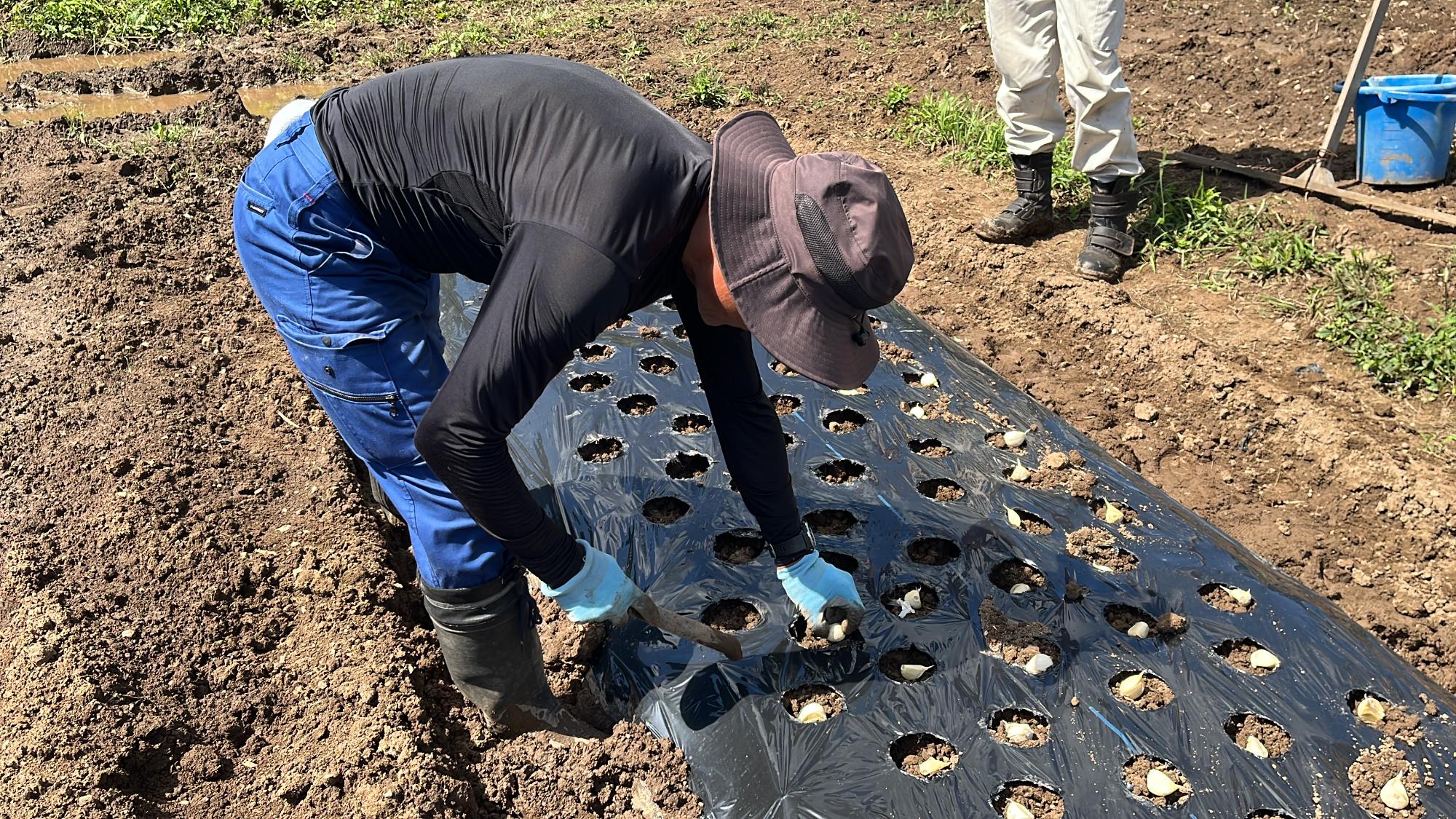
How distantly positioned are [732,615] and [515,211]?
126cm

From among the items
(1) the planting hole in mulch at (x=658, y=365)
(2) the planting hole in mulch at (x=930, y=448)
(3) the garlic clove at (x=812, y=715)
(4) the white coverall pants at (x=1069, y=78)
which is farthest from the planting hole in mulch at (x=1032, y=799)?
(4) the white coverall pants at (x=1069, y=78)

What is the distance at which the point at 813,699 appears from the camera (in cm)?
222

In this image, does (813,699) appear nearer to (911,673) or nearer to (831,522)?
(911,673)

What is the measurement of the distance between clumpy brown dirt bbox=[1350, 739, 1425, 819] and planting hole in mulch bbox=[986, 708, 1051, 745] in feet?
1.91

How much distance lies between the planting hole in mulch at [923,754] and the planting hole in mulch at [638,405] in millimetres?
1321

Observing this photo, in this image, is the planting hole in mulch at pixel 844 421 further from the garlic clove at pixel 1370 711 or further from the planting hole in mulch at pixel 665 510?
the garlic clove at pixel 1370 711

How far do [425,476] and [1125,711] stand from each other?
1.48 meters

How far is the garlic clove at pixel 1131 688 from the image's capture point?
220cm

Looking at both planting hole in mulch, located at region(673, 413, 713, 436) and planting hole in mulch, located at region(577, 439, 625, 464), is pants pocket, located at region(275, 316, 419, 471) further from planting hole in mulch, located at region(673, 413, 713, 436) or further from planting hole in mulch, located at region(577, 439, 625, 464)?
planting hole in mulch, located at region(673, 413, 713, 436)

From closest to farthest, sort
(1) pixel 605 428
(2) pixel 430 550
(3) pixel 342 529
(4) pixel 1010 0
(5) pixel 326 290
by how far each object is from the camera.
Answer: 1. (5) pixel 326 290
2. (2) pixel 430 550
3. (3) pixel 342 529
4. (1) pixel 605 428
5. (4) pixel 1010 0

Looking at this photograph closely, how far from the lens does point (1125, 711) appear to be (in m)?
2.15

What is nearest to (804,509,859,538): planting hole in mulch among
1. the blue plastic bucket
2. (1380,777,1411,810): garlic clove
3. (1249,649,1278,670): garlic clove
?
(1249,649,1278,670): garlic clove

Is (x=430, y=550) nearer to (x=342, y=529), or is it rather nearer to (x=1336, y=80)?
(x=342, y=529)

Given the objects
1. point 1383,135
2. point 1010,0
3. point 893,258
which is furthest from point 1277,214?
point 893,258
